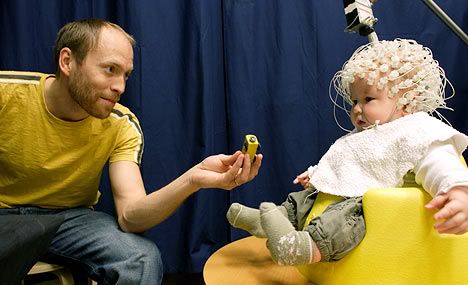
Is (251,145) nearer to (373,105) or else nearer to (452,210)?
(373,105)

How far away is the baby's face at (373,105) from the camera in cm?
109

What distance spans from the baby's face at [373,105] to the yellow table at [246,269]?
407 mm

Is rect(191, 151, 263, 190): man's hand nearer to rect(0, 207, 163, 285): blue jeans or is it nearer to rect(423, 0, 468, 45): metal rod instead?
rect(0, 207, 163, 285): blue jeans

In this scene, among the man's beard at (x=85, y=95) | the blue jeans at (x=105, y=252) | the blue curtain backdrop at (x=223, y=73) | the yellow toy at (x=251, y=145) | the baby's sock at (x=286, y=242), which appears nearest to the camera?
the baby's sock at (x=286, y=242)

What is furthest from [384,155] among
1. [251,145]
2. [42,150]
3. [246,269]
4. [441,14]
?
[42,150]

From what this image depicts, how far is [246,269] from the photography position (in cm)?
112

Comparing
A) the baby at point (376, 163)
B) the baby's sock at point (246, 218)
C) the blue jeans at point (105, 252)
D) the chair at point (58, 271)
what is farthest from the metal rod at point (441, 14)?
the chair at point (58, 271)

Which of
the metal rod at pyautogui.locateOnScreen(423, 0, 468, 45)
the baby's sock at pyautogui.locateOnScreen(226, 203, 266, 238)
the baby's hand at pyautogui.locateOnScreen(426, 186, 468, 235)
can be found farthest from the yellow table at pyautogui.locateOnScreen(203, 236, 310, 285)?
the metal rod at pyautogui.locateOnScreen(423, 0, 468, 45)

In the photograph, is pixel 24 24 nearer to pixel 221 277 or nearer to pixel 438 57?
pixel 221 277

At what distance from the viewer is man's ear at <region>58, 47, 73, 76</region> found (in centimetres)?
139

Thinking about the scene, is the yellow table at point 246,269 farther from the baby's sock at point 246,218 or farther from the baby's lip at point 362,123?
the baby's lip at point 362,123

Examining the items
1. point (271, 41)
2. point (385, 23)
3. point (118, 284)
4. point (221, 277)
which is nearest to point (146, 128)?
point (271, 41)

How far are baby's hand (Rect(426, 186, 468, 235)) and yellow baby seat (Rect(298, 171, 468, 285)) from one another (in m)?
0.06

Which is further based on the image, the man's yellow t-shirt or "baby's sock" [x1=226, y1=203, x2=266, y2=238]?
the man's yellow t-shirt
